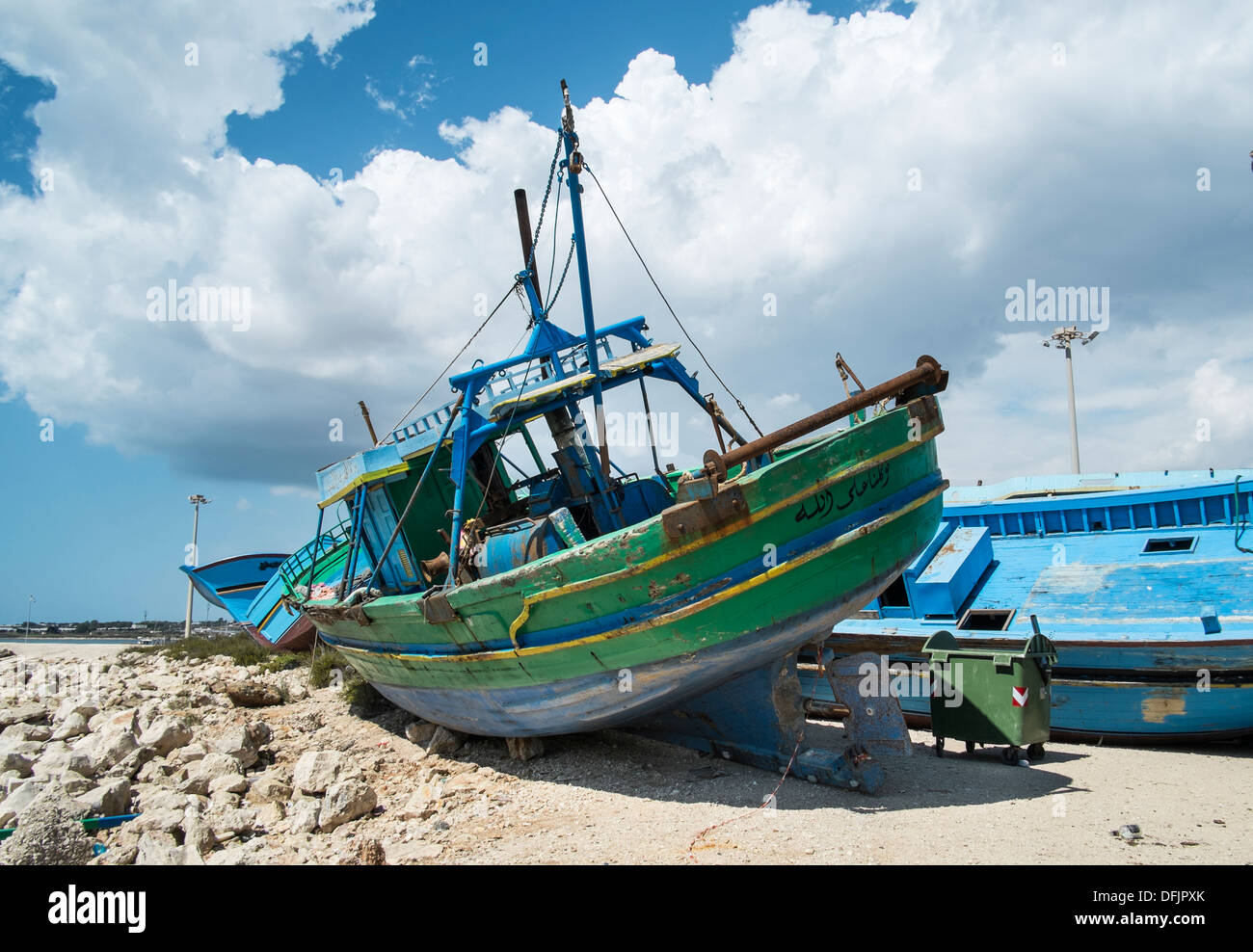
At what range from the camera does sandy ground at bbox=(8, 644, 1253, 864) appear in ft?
16.1

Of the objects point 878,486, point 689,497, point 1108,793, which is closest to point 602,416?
point 689,497

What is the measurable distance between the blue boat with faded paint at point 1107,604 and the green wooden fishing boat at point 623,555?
4.56 feet

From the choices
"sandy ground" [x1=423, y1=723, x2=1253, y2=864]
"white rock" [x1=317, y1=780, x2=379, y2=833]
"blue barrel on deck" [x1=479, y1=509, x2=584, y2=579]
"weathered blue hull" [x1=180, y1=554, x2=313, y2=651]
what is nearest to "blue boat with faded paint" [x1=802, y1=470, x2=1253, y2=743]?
"sandy ground" [x1=423, y1=723, x2=1253, y2=864]

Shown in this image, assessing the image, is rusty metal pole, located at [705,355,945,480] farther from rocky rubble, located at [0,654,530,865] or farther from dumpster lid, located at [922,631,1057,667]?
rocky rubble, located at [0,654,530,865]

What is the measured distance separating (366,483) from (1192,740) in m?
10.6

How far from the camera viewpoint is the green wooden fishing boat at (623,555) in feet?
20.0

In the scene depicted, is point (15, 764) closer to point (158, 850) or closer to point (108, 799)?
point (108, 799)

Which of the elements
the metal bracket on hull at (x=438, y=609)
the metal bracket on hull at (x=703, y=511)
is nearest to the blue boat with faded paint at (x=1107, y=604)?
the metal bracket on hull at (x=703, y=511)

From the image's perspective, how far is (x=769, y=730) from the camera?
707 centimetres

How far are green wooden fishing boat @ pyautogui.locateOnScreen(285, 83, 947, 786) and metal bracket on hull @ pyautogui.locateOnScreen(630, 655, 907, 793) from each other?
0.06m

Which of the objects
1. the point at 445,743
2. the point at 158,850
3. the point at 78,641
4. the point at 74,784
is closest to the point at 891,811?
the point at 445,743

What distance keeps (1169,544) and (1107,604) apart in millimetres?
2140

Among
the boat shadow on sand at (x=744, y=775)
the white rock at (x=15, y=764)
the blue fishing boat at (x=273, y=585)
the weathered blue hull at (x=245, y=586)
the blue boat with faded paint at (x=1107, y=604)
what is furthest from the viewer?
the weathered blue hull at (x=245, y=586)

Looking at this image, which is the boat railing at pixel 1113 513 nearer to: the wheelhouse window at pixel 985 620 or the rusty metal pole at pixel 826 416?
the wheelhouse window at pixel 985 620
